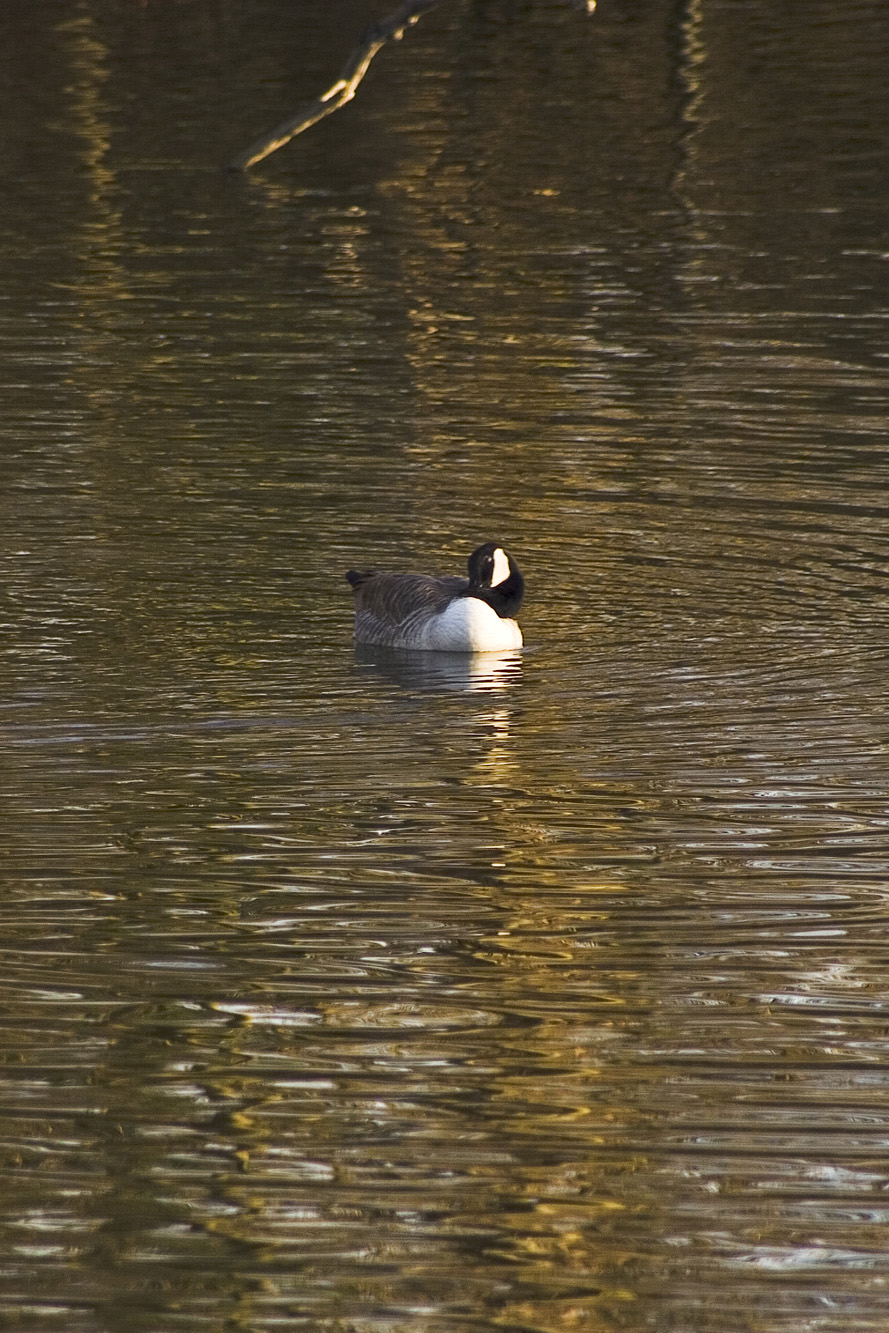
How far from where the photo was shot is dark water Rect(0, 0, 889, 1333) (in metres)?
6.67

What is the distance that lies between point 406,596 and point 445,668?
485 millimetres

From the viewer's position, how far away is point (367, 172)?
33.1 meters

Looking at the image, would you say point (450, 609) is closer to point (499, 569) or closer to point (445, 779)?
point (499, 569)

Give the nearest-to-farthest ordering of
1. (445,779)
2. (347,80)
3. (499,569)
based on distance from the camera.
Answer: (347,80) < (445,779) < (499,569)

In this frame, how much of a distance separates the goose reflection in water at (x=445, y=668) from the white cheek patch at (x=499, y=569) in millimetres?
424

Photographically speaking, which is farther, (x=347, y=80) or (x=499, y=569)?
(x=499, y=569)

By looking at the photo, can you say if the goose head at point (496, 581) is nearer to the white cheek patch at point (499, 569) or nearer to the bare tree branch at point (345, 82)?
the white cheek patch at point (499, 569)

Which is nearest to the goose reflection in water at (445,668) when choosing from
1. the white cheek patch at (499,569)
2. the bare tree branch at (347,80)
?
the white cheek patch at (499,569)

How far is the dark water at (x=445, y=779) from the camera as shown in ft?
21.9

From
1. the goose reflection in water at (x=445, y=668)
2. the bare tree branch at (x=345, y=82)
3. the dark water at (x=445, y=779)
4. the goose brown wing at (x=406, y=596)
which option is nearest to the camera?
the bare tree branch at (x=345, y=82)

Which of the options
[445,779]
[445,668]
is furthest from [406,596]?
[445,779]

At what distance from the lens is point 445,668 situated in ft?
46.1

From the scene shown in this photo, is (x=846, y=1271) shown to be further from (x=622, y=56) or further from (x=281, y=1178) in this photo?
(x=622, y=56)

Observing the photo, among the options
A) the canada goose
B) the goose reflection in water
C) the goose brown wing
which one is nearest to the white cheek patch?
the canada goose
